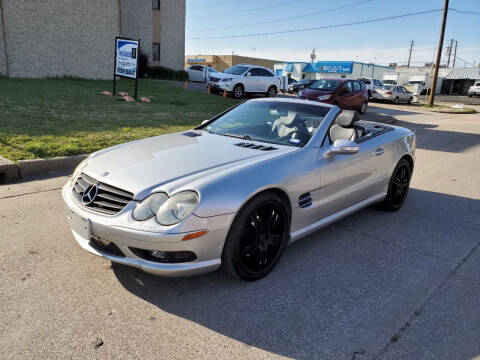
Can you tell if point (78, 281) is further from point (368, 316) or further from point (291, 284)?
point (368, 316)

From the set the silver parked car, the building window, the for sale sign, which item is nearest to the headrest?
the for sale sign

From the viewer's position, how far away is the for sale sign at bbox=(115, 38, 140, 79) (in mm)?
13711

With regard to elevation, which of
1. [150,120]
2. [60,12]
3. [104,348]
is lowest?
[104,348]

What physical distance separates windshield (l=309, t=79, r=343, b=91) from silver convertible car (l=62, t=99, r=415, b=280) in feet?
40.2

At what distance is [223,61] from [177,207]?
71.9 metres

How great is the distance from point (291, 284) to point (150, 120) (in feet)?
26.0

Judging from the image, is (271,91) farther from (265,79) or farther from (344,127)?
(344,127)

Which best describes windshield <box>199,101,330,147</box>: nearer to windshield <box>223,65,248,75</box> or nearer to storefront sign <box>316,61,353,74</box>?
windshield <box>223,65,248,75</box>

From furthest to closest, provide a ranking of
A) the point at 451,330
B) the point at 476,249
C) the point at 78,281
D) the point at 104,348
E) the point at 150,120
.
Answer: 1. the point at 150,120
2. the point at 476,249
3. the point at 78,281
4. the point at 451,330
5. the point at 104,348

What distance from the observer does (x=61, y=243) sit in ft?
11.8

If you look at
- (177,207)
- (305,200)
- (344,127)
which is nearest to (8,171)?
(177,207)

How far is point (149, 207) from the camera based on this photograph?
8.86ft

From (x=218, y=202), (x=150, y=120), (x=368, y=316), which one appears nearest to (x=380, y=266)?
(x=368, y=316)

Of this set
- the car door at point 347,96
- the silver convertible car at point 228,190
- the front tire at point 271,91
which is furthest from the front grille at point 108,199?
the front tire at point 271,91
